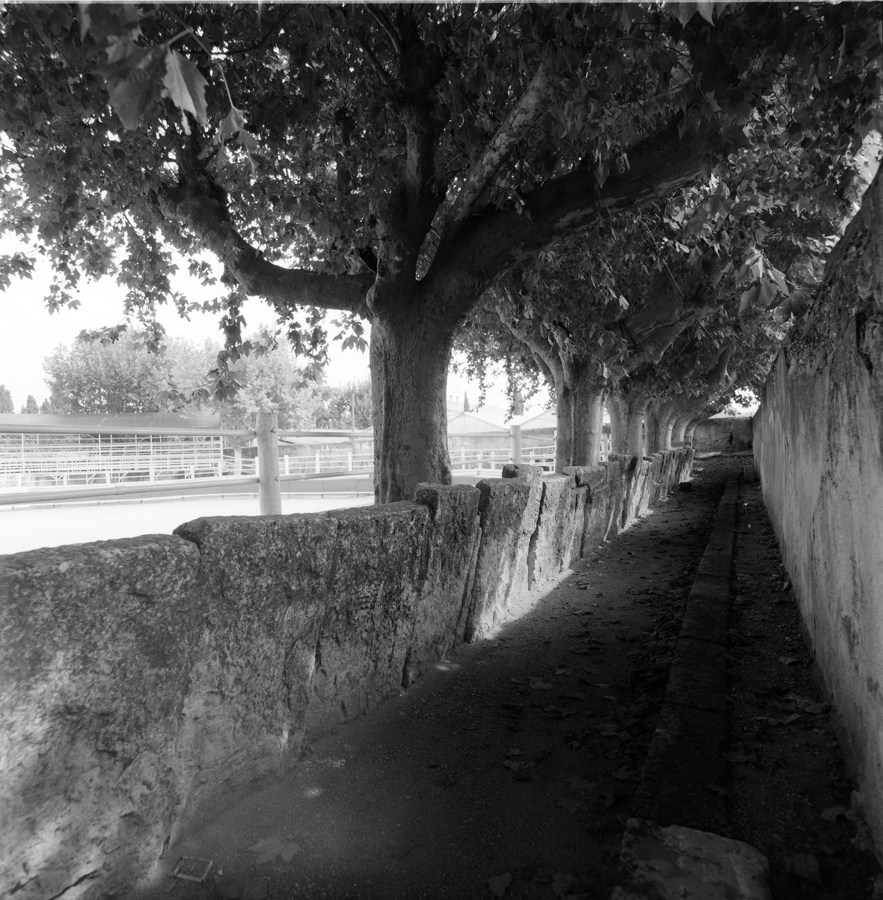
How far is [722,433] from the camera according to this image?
40.5 meters

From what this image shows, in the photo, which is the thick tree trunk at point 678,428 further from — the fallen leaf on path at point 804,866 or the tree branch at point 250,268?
the fallen leaf on path at point 804,866

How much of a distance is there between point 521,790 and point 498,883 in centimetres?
55

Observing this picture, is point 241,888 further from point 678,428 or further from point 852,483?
point 678,428

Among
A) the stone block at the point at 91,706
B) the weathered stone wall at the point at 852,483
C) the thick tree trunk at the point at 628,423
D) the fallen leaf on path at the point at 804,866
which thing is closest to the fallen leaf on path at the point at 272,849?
the stone block at the point at 91,706

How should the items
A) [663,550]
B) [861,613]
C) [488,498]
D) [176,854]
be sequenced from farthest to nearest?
[663,550], [488,498], [861,613], [176,854]

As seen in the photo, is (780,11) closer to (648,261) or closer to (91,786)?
(91,786)

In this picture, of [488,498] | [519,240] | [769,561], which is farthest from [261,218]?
[769,561]

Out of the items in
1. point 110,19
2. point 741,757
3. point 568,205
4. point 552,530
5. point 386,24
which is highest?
point 386,24

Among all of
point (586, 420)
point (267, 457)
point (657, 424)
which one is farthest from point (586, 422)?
point (657, 424)

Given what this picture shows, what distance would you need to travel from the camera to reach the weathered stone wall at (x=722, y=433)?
3875 centimetres

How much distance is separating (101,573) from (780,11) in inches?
146

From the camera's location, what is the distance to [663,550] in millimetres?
7766

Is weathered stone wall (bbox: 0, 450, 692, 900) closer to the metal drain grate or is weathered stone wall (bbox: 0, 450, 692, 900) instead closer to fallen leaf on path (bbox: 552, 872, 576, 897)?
the metal drain grate

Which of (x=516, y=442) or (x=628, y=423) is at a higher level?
(x=628, y=423)
